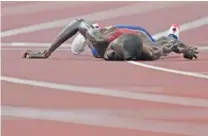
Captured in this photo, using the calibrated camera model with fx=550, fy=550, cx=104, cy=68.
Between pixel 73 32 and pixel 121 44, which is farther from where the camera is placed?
pixel 73 32

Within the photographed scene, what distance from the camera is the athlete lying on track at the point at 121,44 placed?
5.80ft

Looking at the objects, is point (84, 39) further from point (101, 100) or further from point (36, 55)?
point (101, 100)

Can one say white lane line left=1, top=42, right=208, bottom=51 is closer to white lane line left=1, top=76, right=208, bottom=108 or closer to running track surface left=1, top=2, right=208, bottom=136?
running track surface left=1, top=2, right=208, bottom=136

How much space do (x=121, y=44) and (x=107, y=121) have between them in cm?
77

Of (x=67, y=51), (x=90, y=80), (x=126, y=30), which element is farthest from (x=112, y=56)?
(x=67, y=51)

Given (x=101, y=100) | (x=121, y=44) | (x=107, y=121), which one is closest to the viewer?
(x=107, y=121)

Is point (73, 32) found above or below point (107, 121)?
above

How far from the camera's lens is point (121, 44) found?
174 centimetres

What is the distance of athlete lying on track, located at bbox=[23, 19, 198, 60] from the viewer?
69.6 inches

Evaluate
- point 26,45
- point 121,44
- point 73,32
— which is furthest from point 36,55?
point 26,45

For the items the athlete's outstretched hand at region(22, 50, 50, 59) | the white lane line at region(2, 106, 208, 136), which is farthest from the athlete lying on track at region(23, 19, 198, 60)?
the white lane line at region(2, 106, 208, 136)

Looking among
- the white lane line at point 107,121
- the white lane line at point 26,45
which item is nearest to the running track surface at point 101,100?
the white lane line at point 107,121

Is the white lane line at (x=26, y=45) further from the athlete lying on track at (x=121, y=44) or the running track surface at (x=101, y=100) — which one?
the athlete lying on track at (x=121, y=44)

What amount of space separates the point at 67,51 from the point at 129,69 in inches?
29.4
